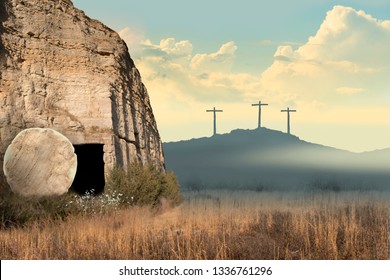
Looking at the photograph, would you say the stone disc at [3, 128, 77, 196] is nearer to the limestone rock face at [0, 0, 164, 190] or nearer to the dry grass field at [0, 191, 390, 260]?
the limestone rock face at [0, 0, 164, 190]

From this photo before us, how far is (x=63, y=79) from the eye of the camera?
20.2 meters

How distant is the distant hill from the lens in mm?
38562

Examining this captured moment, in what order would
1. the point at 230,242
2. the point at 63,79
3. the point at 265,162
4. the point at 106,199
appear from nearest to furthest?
the point at 230,242, the point at 106,199, the point at 63,79, the point at 265,162

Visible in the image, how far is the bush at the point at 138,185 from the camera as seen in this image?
18.2 meters

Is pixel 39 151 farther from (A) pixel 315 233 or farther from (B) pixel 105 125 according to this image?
(A) pixel 315 233

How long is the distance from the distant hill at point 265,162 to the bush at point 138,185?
15967 millimetres

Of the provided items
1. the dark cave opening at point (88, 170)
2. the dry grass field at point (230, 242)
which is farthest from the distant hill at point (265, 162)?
the dry grass field at point (230, 242)

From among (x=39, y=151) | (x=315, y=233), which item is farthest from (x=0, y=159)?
(x=315, y=233)

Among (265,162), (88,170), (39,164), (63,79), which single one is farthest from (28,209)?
(265,162)

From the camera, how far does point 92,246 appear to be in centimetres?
974

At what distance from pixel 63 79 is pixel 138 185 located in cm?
518

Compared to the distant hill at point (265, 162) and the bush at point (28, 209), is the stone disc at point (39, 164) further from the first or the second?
the distant hill at point (265, 162)

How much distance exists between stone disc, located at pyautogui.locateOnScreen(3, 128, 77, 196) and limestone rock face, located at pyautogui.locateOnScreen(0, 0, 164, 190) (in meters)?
1.73

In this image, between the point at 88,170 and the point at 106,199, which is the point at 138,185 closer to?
the point at 106,199
